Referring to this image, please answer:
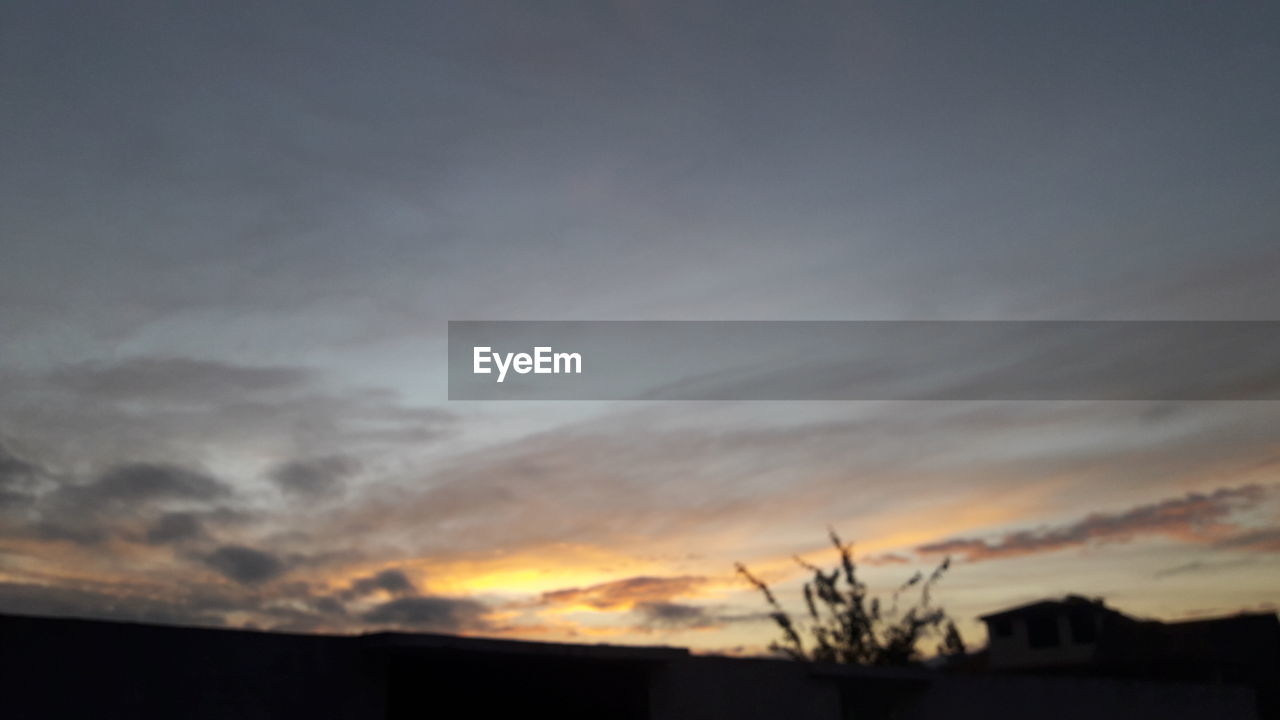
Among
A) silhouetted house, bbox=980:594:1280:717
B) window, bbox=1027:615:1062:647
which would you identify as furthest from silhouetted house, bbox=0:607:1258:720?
window, bbox=1027:615:1062:647

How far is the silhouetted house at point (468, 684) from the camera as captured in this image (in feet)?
34.1

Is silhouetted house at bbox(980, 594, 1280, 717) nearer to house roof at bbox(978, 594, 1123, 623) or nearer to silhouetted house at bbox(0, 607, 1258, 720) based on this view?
house roof at bbox(978, 594, 1123, 623)

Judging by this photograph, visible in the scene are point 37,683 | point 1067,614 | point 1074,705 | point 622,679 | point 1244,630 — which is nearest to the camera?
point 37,683

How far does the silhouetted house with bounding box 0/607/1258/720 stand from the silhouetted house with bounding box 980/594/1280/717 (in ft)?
48.8

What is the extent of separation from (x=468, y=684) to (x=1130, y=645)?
110 ft

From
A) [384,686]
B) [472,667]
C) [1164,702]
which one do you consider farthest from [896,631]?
[384,686]

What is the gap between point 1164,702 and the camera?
20.6m

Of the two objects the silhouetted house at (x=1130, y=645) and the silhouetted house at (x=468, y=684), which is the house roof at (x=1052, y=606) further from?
the silhouetted house at (x=468, y=684)

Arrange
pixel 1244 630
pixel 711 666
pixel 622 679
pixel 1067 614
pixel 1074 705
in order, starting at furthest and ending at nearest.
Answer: pixel 1067 614 < pixel 1244 630 < pixel 1074 705 < pixel 622 679 < pixel 711 666

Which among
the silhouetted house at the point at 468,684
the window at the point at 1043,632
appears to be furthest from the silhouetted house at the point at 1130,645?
the silhouetted house at the point at 468,684

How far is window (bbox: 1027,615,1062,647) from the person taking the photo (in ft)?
144

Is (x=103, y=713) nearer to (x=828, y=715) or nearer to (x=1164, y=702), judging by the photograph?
(x=828, y=715)

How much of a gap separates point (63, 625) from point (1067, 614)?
40970mm

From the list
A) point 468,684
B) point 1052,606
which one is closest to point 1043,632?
point 1052,606
